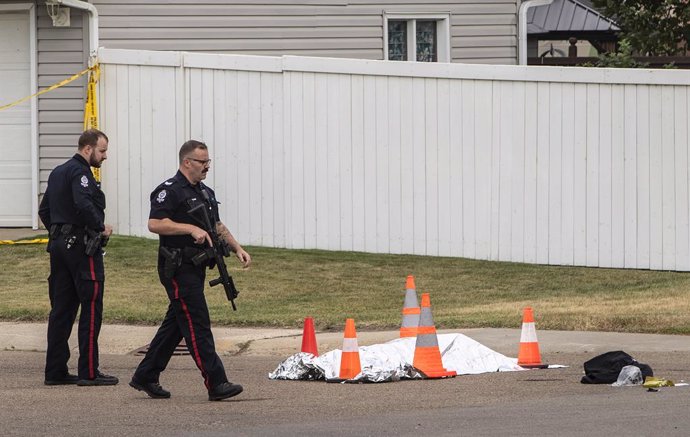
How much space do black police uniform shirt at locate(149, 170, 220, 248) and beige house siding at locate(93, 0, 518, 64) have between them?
1115cm

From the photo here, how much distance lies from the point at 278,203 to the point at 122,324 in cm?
556

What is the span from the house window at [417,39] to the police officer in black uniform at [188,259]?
12674mm

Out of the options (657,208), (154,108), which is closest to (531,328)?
(657,208)

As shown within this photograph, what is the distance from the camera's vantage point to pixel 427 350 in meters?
10.6

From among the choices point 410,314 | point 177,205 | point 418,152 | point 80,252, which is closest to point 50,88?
point 418,152

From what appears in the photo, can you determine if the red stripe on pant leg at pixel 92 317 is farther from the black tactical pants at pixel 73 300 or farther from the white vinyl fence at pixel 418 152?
the white vinyl fence at pixel 418 152

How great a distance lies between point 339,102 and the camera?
1862 centimetres

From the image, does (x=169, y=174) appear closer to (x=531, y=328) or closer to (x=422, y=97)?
(x=422, y=97)

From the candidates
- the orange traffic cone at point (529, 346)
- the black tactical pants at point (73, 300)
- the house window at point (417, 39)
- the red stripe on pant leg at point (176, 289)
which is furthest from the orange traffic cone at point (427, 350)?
the house window at point (417, 39)

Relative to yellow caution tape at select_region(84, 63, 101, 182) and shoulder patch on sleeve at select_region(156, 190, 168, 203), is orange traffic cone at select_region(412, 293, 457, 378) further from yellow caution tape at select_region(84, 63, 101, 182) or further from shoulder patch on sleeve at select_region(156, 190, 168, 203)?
yellow caution tape at select_region(84, 63, 101, 182)

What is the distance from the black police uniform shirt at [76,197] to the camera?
33.4ft

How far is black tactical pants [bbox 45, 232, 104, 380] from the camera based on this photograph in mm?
10328

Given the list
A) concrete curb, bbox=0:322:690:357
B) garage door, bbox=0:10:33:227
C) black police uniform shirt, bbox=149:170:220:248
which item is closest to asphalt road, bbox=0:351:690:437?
concrete curb, bbox=0:322:690:357

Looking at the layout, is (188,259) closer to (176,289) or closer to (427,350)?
(176,289)
